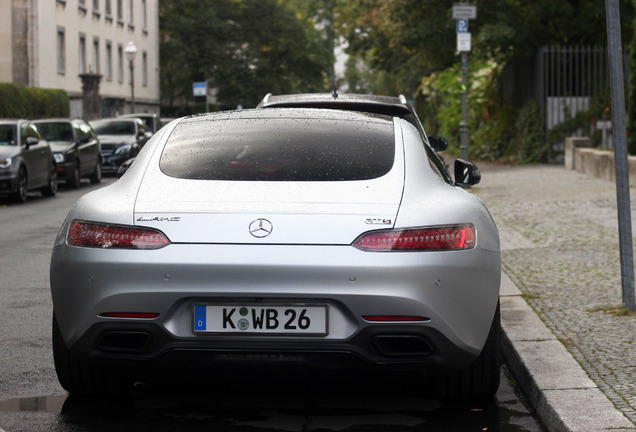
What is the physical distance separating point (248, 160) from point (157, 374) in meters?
1.29

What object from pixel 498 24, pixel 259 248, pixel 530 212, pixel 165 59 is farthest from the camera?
pixel 165 59

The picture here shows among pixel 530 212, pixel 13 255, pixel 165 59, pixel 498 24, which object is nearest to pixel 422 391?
pixel 13 255

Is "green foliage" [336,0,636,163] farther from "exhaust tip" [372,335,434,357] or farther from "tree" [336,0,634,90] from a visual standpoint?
"exhaust tip" [372,335,434,357]

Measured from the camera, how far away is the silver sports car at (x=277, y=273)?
192 inches

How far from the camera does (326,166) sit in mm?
5504

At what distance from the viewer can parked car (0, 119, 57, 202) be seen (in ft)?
69.8

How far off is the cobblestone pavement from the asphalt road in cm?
53

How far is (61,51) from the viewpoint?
52094 mm

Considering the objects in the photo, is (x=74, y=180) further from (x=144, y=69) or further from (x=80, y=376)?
(x=144, y=69)

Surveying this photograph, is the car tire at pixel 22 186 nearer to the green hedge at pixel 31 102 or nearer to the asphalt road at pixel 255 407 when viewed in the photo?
the asphalt road at pixel 255 407

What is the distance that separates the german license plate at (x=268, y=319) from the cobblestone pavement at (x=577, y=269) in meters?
1.36

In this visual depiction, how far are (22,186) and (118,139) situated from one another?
36.1 feet

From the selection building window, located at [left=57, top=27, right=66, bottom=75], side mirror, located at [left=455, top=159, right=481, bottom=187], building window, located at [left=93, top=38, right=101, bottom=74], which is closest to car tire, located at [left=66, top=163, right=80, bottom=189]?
side mirror, located at [left=455, top=159, right=481, bottom=187]

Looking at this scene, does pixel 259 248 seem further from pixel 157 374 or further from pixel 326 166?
pixel 157 374
